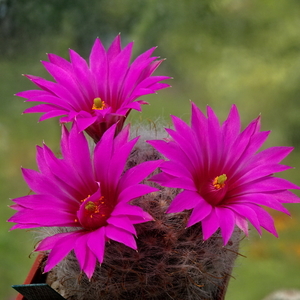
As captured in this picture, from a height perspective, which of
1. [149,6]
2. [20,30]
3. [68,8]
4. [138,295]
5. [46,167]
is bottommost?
[138,295]

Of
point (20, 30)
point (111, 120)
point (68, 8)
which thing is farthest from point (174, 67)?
point (111, 120)

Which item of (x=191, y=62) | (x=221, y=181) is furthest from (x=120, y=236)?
(x=191, y=62)

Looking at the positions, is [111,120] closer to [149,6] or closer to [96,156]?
[96,156]

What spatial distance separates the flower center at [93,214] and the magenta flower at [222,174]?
3.1 inches

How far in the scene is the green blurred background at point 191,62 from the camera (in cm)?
167

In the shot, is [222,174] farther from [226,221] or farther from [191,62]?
[191,62]

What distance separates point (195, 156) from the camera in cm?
54

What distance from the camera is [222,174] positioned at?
1.86ft

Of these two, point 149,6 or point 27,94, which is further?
point 149,6

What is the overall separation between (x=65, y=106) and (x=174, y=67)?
1534 mm

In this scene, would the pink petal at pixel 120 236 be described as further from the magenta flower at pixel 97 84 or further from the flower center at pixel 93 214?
the magenta flower at pixel 97 84

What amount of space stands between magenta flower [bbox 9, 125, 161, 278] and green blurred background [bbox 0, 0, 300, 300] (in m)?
1.19

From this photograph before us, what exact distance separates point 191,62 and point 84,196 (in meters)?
1.60

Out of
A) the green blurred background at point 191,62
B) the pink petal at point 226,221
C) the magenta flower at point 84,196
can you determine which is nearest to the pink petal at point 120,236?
the magenta flower at point 84,196
